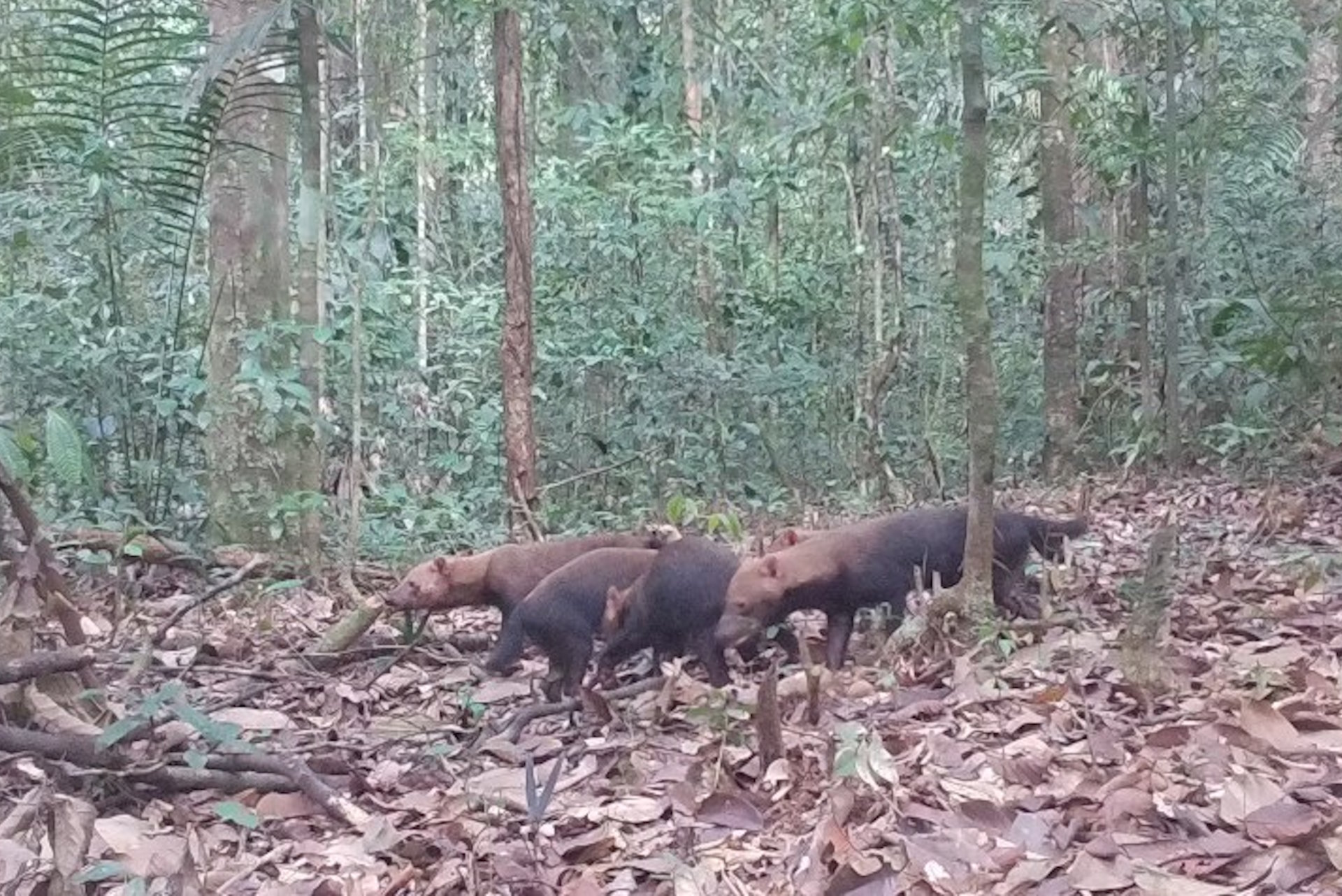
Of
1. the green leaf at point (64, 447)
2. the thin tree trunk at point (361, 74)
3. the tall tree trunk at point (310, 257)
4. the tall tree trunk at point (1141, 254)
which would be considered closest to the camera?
the green leaf at point (64, 447)

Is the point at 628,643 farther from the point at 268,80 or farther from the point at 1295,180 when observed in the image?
the point at 1295,180

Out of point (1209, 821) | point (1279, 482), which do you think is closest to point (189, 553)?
point (1209, 821)

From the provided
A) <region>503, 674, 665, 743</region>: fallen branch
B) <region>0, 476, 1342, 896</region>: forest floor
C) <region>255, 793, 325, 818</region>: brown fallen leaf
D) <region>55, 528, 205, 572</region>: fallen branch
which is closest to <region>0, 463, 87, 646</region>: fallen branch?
<region>0, 476, 1342, 896</region>: forest floor

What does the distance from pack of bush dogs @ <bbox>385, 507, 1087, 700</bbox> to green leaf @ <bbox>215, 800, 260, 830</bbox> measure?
4.94ft

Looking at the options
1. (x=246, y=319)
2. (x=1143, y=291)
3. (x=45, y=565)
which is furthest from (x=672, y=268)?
(x=45, y=565)

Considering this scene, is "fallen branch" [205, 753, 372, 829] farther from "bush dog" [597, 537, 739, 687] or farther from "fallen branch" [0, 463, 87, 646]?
"bush dog" [597, 537, 739, 687]

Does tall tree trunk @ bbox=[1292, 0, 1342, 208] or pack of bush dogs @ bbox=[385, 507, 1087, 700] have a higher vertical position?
tall tree trunk @ bbox=[1292, 0, 1342, 208]

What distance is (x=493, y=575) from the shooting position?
640 centimetres

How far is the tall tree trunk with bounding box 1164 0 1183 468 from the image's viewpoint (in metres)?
8.60

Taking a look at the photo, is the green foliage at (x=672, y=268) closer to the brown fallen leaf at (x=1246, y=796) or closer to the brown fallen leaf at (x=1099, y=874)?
the brown fallen leaf at (x=1246, y=796)

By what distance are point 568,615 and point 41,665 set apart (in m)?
2.09

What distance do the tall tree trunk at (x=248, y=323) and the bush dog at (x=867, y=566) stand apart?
9.15 feet

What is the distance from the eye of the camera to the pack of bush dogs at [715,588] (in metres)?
5.36

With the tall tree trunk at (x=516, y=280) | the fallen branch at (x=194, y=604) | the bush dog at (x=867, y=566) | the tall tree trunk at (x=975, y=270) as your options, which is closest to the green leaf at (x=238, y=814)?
the fallen branch at (x=194, y=604)
